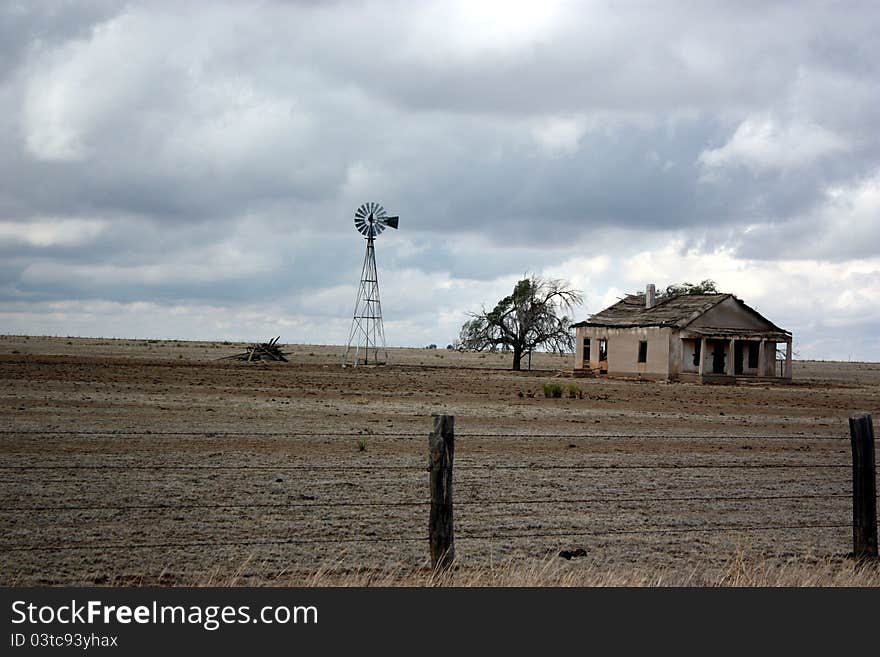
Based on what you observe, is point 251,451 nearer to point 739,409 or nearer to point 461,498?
point 461,498

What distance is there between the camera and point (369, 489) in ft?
46.2

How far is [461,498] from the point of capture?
13.3m

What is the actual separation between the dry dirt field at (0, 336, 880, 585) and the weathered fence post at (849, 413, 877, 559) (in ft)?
Result: 2.39

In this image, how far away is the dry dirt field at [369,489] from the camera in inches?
382

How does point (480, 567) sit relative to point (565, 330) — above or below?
below

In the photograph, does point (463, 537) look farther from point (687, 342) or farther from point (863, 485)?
point (687, 342)

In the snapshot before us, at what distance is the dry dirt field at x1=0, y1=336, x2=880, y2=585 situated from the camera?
9703 mm

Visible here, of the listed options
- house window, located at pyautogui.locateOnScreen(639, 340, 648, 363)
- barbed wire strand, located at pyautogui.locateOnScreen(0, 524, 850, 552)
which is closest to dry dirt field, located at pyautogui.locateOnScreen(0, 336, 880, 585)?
barbed wire strand, located at pyautogui.locateOnScreen(0, 524, 850, 552)

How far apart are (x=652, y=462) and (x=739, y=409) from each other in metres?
15.6

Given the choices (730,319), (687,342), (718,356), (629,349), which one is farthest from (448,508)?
(730,319)

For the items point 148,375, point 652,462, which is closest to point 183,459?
point 652,462

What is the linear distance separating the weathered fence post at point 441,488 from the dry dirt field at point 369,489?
2.18ft

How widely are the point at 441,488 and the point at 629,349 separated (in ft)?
148

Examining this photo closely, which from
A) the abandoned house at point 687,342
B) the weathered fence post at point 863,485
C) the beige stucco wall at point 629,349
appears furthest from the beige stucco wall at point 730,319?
the weathered fence post at point 863,485
